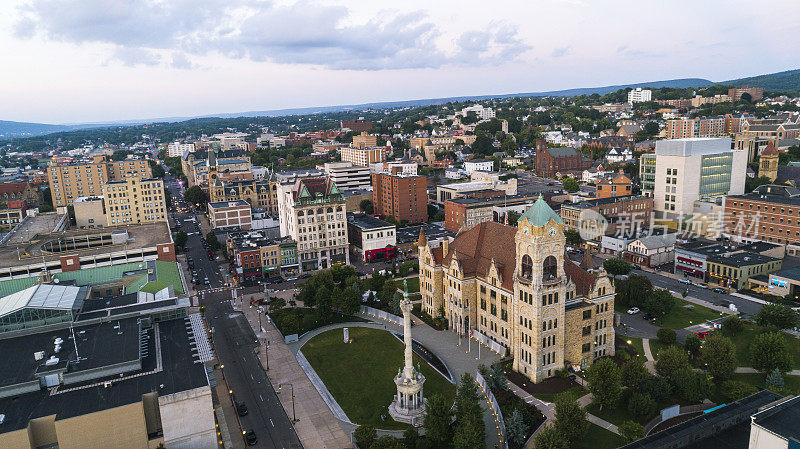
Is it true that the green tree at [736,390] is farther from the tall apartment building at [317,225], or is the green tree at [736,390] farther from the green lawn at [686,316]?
the tall apartment building at [317,225]

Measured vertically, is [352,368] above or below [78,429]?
below

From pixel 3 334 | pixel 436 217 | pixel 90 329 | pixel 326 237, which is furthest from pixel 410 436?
pixel 436 217

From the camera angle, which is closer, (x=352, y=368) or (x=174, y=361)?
(x=174, y=361)

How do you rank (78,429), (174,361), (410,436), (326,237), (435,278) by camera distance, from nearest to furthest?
(78,429) < (410,436) < (174,361) < (435,278) < (326,237)

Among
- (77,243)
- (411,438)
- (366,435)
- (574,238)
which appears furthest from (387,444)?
(77,243)

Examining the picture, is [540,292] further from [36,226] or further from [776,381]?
[36,226]

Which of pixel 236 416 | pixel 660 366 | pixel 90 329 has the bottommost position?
pixel 236 416

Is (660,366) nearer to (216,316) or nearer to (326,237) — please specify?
(216,316)

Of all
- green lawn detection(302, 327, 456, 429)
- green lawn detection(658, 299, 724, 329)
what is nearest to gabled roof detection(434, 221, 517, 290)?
green lawn detection(302, 327, 456, 429)
